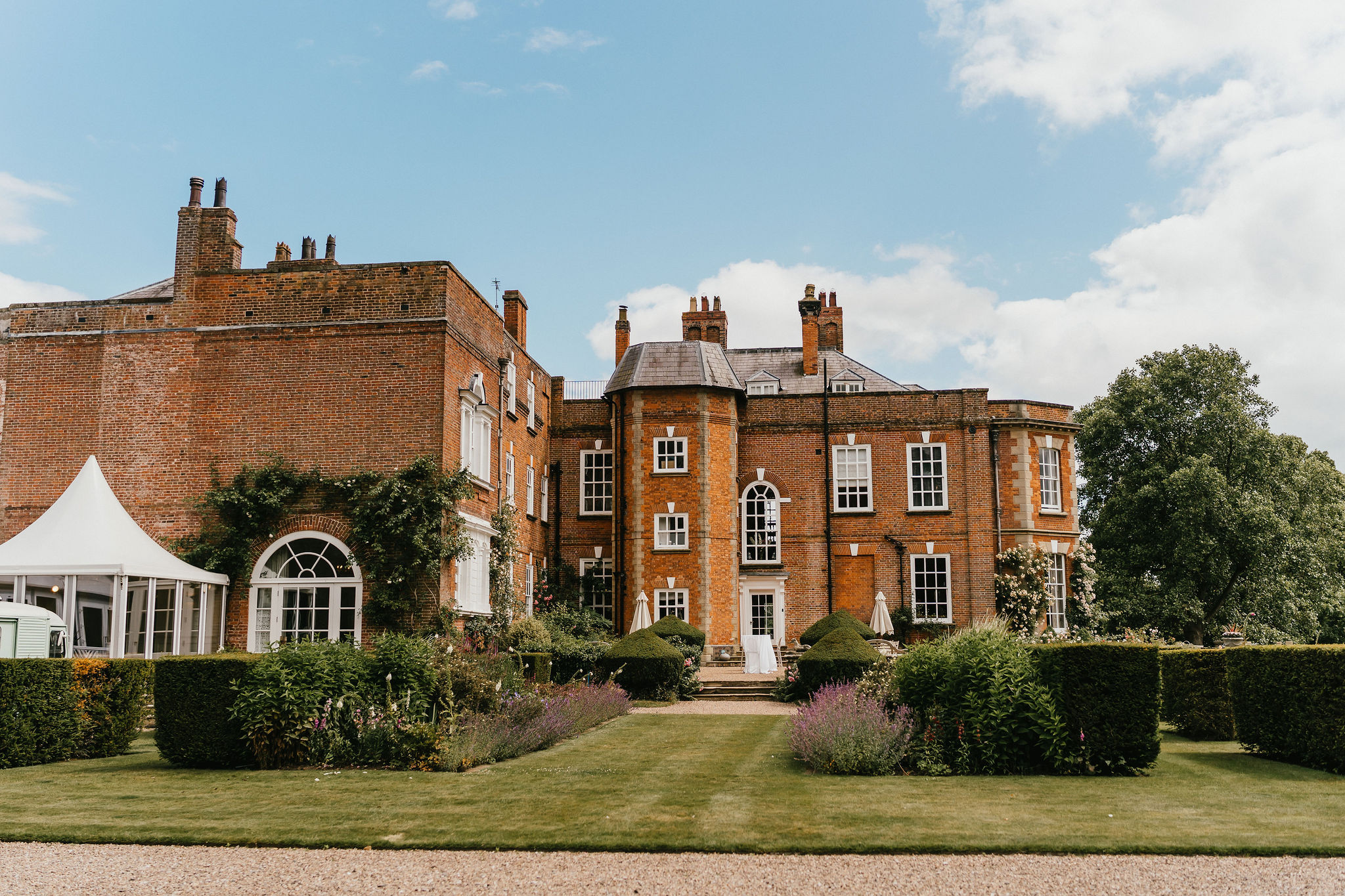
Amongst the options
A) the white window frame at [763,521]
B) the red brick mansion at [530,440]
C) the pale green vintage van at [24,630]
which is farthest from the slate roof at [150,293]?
the white window frame at [763,521]

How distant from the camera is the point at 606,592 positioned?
28.3 meters

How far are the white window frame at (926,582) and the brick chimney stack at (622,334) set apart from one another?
435 inches

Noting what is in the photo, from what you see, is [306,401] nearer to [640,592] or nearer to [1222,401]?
[640,592]

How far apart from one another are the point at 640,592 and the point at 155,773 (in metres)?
16.2

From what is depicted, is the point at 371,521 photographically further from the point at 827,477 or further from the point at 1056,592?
the point at 1056,592

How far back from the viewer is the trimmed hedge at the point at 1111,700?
35.2 ft

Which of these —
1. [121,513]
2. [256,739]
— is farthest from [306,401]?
[256,739]

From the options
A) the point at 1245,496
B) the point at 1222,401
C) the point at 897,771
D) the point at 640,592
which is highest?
the point at 1222,401

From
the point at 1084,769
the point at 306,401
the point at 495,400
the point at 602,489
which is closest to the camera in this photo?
the point at 1084,769

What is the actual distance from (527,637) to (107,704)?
27.6ft

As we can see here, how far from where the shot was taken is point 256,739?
11266 millimetres

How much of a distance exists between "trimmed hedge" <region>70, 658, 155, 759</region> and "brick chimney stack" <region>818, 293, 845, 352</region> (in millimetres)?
27625

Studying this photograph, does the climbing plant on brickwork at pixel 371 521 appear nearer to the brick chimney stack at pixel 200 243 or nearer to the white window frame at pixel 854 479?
the brick chimney stack at pixel 200 243

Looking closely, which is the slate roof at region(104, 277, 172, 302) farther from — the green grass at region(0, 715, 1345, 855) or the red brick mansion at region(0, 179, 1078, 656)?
the green grass at region(0, 715, 1345, 855)
